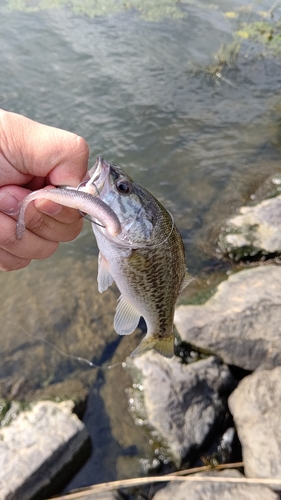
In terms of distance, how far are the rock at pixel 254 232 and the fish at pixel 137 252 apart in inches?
126

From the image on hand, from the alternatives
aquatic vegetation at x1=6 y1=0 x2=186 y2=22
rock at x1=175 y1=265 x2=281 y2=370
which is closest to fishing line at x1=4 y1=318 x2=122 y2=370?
rock at x1=175 y1=265 x2=281 y2=370

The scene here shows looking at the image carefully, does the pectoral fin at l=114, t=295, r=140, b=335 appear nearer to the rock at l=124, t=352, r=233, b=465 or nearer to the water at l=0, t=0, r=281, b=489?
the rock at l=124, t=352, r=233, b=465

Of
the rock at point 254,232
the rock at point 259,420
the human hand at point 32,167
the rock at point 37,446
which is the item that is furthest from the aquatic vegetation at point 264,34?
the rock at point 37,446

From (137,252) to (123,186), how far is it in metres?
0.41

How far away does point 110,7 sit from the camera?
12805 mm

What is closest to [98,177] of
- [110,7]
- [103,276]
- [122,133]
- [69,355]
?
[103,276]

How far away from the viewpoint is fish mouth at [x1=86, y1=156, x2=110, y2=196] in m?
2.09

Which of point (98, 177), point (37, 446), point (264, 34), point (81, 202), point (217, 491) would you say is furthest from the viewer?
point (264, 34)

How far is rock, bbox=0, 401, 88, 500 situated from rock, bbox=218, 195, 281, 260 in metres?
3.25

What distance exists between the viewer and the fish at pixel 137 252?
7.10 feet

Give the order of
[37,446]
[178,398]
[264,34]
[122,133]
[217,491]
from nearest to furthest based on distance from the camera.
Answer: [217,491] → [37,446] → [178,398] → [122,133] → [264,34]

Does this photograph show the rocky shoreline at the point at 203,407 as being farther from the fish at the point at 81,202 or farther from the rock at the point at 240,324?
the fish at the point at 81,202

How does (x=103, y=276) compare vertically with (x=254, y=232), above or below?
above

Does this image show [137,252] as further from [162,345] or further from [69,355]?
[69,355]
